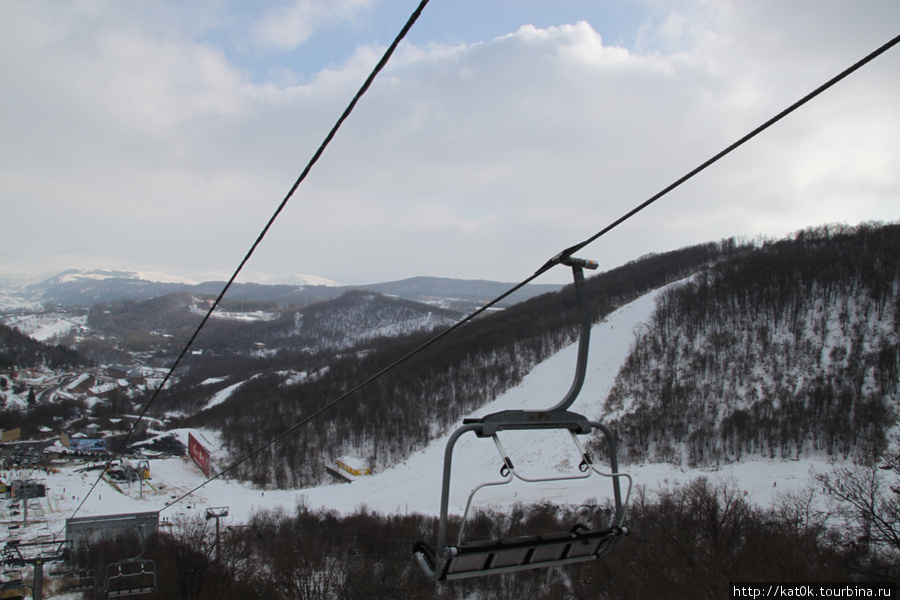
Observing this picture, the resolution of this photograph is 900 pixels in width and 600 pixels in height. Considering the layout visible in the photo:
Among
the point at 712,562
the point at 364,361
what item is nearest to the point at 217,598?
the point at 712,562

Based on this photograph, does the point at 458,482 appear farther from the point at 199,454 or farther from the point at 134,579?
the point at 199,454

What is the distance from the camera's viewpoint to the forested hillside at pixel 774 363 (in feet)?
208

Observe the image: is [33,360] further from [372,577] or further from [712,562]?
[712,562]

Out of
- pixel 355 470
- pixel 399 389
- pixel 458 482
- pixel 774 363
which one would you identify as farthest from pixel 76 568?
pixel 774 363

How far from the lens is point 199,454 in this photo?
80500mm

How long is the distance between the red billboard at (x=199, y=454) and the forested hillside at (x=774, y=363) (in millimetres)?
59205

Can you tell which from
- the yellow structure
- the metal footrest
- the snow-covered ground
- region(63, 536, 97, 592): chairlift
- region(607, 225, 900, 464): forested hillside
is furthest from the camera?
the yellow structure

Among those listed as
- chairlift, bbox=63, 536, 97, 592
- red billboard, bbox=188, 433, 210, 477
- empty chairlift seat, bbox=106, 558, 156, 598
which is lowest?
red billboard, bbox=188, 433, 210, 477

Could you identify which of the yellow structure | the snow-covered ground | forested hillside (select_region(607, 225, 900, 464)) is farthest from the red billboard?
forested hillside (select_region(607, 225, 900, 464))

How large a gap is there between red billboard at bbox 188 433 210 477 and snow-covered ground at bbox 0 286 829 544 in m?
1.30

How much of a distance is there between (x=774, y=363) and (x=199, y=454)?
86.4 metres

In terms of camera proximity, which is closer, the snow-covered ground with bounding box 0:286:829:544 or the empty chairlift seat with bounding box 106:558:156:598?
the empty chairlift seat with bounding box 106:558:156:598

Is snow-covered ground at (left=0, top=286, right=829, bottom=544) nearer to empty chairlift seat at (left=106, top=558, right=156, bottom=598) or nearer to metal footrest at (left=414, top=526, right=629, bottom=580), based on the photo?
empty chairlift seat at (left=106, top=558, right=156, bottom=598)

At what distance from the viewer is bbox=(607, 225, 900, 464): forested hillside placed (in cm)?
6325
